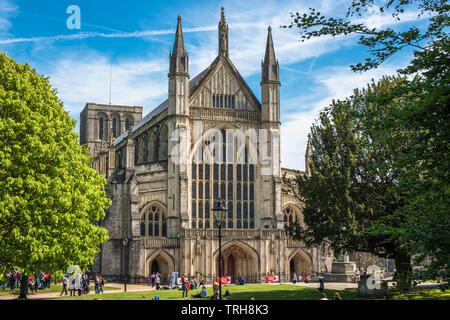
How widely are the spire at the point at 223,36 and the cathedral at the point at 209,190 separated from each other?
0.14 metres

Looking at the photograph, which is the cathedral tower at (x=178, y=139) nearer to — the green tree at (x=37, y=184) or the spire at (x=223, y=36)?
the spire at (x=223, y=36)

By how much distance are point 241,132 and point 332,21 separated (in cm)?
3409

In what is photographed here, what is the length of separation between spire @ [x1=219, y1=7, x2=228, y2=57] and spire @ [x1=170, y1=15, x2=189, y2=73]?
3.83 meters

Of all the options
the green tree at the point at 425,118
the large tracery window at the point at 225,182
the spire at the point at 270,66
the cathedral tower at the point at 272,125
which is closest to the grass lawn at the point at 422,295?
the green tree at the point at 425,118

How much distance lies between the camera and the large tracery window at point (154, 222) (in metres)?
45.1

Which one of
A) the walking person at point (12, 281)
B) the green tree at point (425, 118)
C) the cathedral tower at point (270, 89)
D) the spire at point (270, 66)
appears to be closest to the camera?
the green tree at point (425, 118)

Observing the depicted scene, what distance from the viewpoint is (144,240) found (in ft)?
140

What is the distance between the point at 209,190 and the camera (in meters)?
46.0

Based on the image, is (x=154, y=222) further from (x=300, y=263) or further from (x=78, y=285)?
(x=300, y=263)

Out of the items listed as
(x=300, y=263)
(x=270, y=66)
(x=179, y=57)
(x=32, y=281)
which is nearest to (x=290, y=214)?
(x=300, y=263)

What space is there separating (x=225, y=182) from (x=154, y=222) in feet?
23.0

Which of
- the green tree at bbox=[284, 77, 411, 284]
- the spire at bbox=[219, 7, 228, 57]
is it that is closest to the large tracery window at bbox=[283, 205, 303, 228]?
the spire at bbox=[219, 7, 228, 57]

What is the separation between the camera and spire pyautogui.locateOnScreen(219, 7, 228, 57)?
1934 inches
